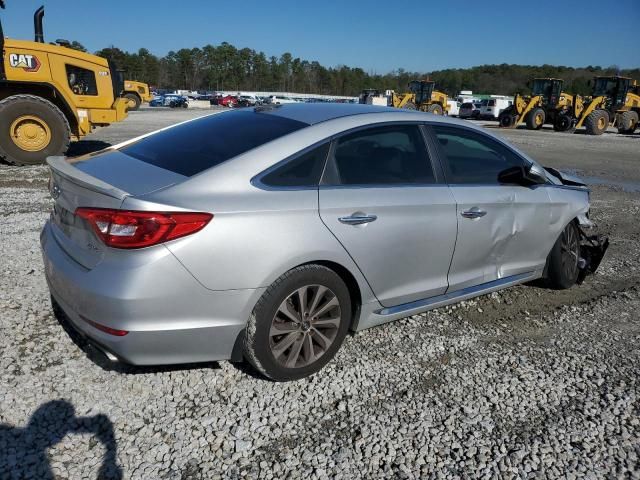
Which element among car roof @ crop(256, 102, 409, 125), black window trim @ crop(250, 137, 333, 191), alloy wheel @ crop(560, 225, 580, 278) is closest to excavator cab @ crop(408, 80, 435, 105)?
alloy wheel @ crop(560, 225, 580, 278)

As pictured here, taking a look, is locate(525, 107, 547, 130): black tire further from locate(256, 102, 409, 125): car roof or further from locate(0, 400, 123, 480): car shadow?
locate(0, 400, 123, 480): car shadow

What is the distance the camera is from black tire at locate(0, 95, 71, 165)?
30.3 feet

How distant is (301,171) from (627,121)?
33316 millimetres

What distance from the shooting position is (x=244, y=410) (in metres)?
2.75

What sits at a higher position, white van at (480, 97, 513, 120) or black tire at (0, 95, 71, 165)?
black tire at (0, 95, 71, 165)

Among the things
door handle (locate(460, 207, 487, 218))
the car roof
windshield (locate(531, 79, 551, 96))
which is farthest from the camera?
windshield (locate(531, 79, 551, 96))

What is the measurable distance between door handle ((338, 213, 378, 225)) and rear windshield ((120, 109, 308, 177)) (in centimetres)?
61

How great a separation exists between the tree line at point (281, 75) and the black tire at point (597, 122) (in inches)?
3271

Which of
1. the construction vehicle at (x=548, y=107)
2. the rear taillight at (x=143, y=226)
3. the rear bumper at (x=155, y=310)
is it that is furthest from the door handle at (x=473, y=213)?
the construction vehicle at (x=548, y=107)

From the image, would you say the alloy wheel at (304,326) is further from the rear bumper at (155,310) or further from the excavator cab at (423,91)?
the excavator cab at (423,91)

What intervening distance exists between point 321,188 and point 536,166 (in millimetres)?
2171

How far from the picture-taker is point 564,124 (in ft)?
101

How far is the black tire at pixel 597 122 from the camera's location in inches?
1139

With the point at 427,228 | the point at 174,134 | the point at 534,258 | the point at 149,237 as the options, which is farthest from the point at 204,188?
the point at 534,258
